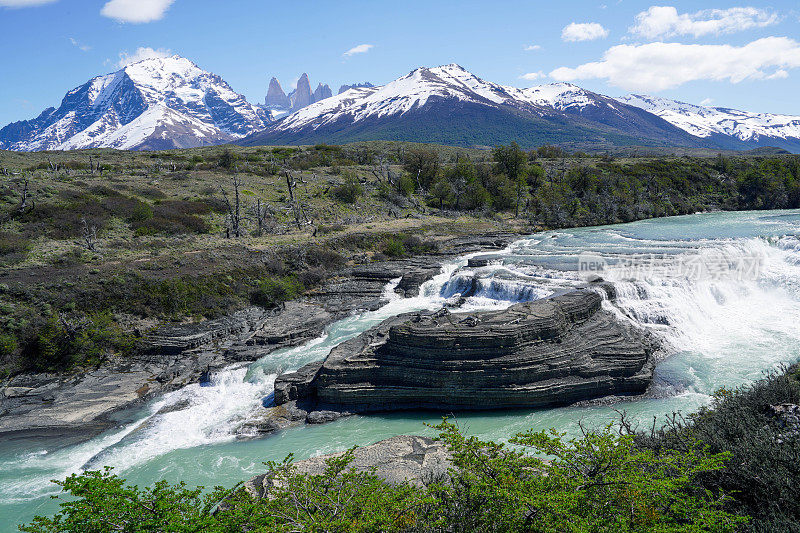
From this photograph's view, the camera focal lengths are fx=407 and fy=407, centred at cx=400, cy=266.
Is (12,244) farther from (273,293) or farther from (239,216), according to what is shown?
(273,293)

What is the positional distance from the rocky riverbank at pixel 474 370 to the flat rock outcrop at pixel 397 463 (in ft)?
15.0

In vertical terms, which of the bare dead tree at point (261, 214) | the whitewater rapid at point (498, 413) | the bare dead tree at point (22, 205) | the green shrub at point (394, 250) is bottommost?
the whitewater rapid at point (498, 413)

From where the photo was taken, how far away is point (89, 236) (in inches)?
1372

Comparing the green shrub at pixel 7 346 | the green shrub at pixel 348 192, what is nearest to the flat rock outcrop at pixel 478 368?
the green shrub at pixel 7 346

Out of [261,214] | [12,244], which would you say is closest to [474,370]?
[12,244]

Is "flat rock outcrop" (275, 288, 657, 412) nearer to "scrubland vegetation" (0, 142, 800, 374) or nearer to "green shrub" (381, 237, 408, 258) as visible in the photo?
"scrubland vegetation" (0, 142, 800, 374)

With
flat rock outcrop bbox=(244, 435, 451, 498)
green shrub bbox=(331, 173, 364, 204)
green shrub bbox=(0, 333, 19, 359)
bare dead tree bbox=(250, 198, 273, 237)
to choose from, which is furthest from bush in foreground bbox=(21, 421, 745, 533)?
green shrub bbox=(331, 173, 364, 204)

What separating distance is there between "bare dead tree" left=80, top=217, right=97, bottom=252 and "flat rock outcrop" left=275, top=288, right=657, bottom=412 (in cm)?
2504

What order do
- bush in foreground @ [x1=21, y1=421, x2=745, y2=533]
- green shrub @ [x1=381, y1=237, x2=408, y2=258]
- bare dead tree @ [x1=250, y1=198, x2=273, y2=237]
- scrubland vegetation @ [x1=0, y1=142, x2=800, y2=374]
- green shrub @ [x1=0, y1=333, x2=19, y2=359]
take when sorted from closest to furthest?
1. bush in foreground @ [x1=21, y1=421, x2=745, y2=533]
2. green shrub @ [x1=0, y1=333, x2=19, y2=359]
3. scrubland vegetation @ [x1=0, y1=142, x2=800, y2=374]
4. green shrub @ [x1=381, y1=237, x2=408, y2=258]
5. bare dead tree @ [x1=250, y1=198, x2=273, y2=237]

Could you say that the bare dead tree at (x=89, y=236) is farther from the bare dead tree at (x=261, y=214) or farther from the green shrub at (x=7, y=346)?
the bare dead tree at (x=261, y=214)

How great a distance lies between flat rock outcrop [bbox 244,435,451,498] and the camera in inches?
426

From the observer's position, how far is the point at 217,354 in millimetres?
23031

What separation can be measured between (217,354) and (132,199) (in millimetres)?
29824

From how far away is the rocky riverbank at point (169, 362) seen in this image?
18214 millimetres
